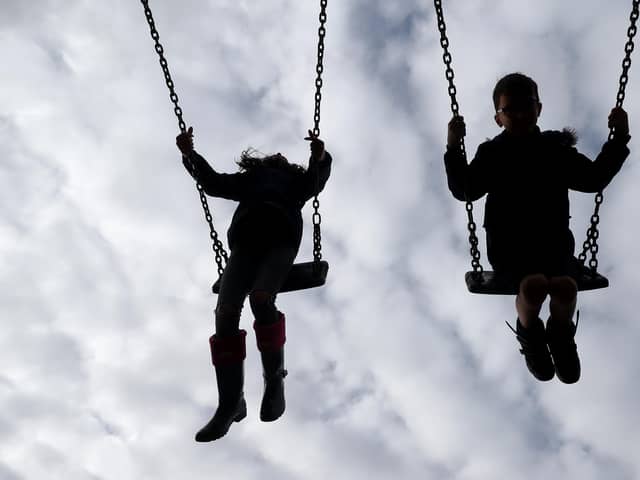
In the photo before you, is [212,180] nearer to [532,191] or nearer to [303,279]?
[303,279]

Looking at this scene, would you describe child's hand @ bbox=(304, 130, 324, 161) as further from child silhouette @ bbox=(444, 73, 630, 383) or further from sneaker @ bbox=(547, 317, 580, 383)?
sneaker @ bbox=(547, 317, 580, 383)

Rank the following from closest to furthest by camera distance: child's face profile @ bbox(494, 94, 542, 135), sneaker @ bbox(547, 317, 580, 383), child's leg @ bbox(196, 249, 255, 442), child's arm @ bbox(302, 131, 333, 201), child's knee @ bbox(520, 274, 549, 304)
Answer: child's knee @ bbox(520, 274, 549, 304) < sneaker @ bbox(547, 317, 580, 383) < child's face profile @ bbox(494, 94, 542, 135) < child's leg @ bbox(196, 249, 255, 442) < child's arm @ bbox(302, 131, 333, 201)

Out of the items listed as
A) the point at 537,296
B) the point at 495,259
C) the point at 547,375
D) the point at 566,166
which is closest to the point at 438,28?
the point at 566,166

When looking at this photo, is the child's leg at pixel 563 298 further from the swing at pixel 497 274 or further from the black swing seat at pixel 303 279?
the black swing seat at pixel 303 279

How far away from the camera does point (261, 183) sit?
4.88m

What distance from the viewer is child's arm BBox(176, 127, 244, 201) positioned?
4.95 m

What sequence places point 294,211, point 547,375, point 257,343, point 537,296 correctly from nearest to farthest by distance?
point 537,296
point 547,375
point 257,343
point 294,211

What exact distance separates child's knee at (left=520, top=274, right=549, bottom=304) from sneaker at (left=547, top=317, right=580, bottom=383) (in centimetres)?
26

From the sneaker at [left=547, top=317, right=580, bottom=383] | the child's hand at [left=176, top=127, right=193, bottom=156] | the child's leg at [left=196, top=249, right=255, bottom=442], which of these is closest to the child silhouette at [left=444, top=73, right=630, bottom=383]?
the sneaker at [left=547, top=317, right=580, bottom=383]

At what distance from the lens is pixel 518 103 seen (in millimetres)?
4090

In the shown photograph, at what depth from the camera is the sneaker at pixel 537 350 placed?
3922 mm

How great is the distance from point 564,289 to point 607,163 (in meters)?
0.86

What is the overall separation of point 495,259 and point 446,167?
1.97 ft

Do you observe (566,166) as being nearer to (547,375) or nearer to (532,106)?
(532,106)
